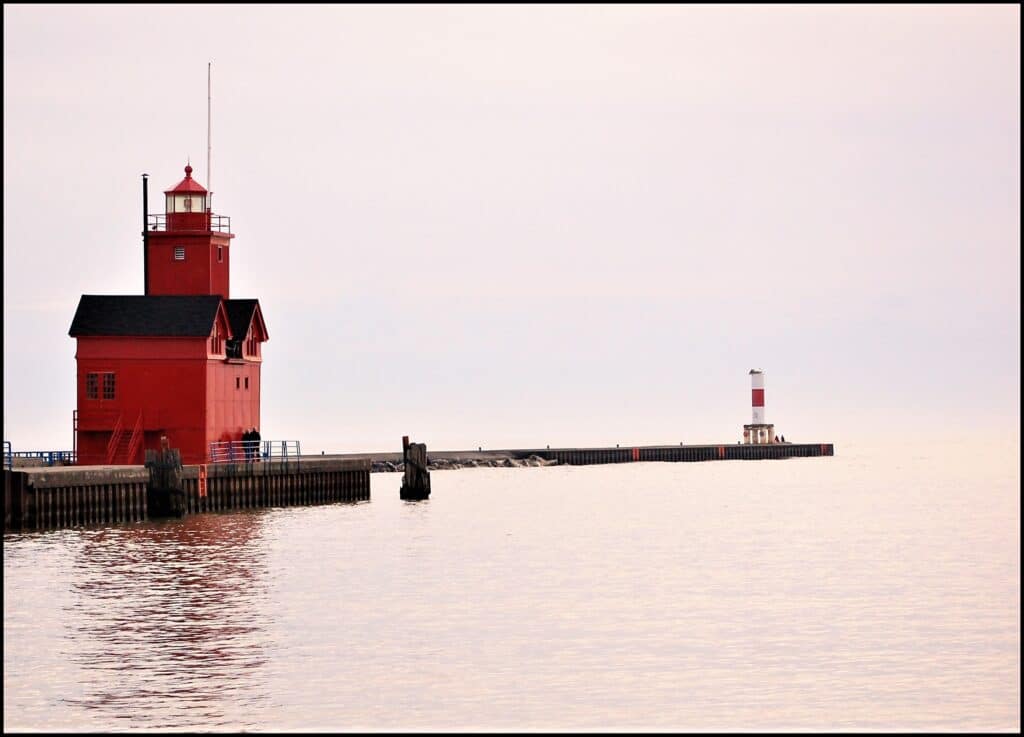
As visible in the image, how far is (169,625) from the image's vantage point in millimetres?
34594

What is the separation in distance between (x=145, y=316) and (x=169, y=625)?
3226cm

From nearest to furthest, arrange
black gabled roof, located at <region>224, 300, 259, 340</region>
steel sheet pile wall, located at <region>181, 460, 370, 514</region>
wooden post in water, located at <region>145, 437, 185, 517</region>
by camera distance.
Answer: wooden post in water, located at <region>145, 437, 185, 517</region> < steel sheet pile wall, located at <region>181, 460, 370, 514</region> < black gabled roof, located at <region>224, 300, 259, 340</region>

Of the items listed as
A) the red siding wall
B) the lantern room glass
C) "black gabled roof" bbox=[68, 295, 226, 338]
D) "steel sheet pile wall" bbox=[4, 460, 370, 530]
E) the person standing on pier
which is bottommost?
"steel sheet pile wall" bbox=[4, 460, 370, 530]

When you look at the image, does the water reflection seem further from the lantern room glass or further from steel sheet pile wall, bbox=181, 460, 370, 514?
the lantern room glass

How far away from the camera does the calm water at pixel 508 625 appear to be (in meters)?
26.8

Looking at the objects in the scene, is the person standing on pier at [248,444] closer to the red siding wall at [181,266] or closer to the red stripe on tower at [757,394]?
the red siding wall at [181,266]

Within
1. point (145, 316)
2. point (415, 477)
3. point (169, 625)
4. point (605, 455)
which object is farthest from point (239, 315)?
point (605, 455)

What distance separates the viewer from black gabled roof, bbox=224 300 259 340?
6919 cm

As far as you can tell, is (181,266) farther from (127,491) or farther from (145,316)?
(127,491)

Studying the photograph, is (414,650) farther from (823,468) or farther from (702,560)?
(823,468)

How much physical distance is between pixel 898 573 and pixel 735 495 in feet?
143

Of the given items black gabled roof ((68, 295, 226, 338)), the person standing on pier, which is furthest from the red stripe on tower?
black gabled roof ((68, 295, 226, 338))

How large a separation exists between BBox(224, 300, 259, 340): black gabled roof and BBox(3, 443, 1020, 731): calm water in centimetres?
704

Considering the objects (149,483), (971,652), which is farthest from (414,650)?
(149,483)
